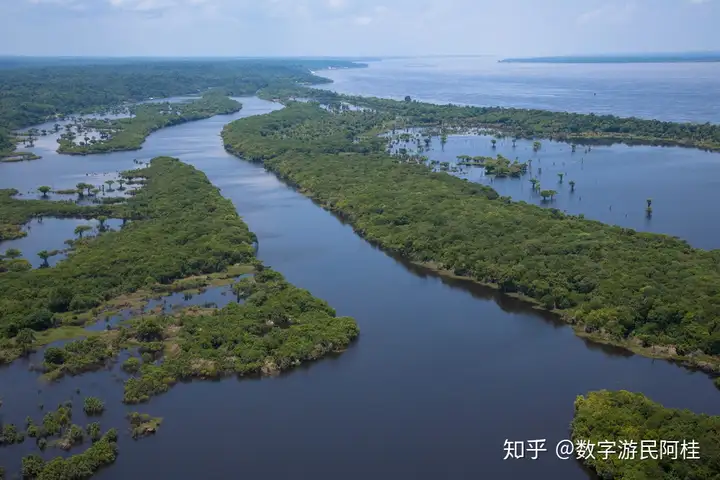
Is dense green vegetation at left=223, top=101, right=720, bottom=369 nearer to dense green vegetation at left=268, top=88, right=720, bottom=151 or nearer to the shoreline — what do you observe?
the shoreline

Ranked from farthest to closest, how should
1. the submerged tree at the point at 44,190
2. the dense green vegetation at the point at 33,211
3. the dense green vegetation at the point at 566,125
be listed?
1. the dense green vegetation at the point at 566,125
2. the submerged tree at the point at 44,190
3. the dense green vegetation at the point at 33,211

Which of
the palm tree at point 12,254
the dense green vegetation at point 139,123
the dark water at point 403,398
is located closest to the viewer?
the dark water at point 403,398

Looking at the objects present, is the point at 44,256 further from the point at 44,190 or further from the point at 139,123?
the point at 139,123

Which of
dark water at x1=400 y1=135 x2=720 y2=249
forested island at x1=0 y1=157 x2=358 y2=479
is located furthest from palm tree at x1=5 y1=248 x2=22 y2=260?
dark water at x1=400 y1=135 x2=720 y2=249

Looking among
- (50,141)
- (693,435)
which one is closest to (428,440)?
(693,435)

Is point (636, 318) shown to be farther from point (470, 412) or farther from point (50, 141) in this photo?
point (50, 141)

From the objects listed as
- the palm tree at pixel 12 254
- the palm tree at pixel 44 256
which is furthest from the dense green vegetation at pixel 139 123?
the palm tree at pixel 44 256

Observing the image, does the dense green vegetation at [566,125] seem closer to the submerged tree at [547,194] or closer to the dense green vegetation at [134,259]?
the submerged tree at [547,194]
